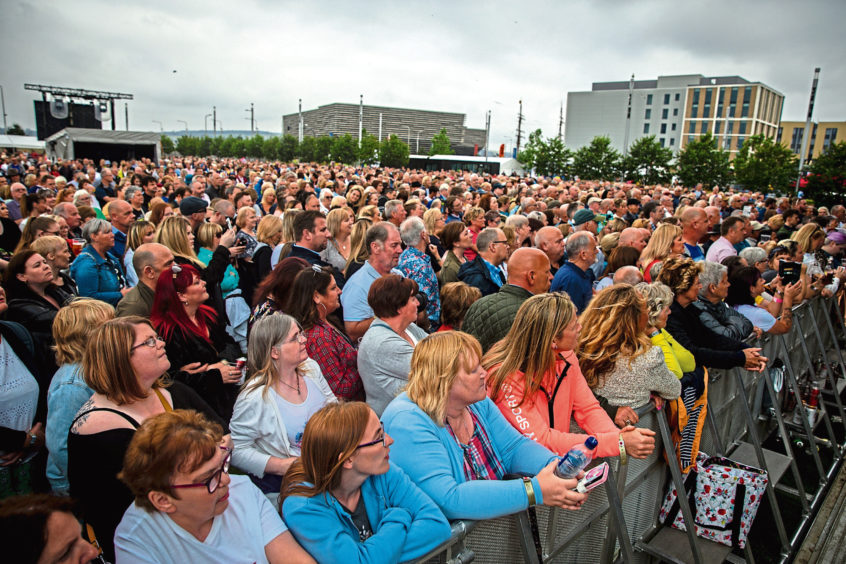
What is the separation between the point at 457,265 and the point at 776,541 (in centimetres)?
386

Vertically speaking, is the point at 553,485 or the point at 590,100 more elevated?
the point at 590,100

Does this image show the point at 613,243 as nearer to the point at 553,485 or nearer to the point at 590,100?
the point at 553,485

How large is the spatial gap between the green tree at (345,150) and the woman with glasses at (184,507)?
2370 inches

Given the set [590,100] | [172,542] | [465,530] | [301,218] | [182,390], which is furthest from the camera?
[590,100]

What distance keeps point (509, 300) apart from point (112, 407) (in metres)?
2.56

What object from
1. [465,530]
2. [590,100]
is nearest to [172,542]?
[465,530]

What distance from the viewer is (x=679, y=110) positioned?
9231 cm

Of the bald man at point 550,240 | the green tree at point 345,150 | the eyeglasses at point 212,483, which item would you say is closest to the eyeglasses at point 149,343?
the eyeglasses at point 212,483

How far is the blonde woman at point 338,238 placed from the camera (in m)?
5.70

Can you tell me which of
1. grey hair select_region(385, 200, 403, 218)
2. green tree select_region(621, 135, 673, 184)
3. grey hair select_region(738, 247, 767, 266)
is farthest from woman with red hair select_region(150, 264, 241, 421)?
green tree select_region(621, 135, 673, 184)

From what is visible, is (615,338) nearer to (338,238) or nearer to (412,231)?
(412,231)

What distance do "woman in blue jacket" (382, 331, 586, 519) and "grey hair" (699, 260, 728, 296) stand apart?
2725 mm

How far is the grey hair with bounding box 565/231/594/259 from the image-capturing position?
4.96 metres

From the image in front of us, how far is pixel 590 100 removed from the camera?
97.1m
